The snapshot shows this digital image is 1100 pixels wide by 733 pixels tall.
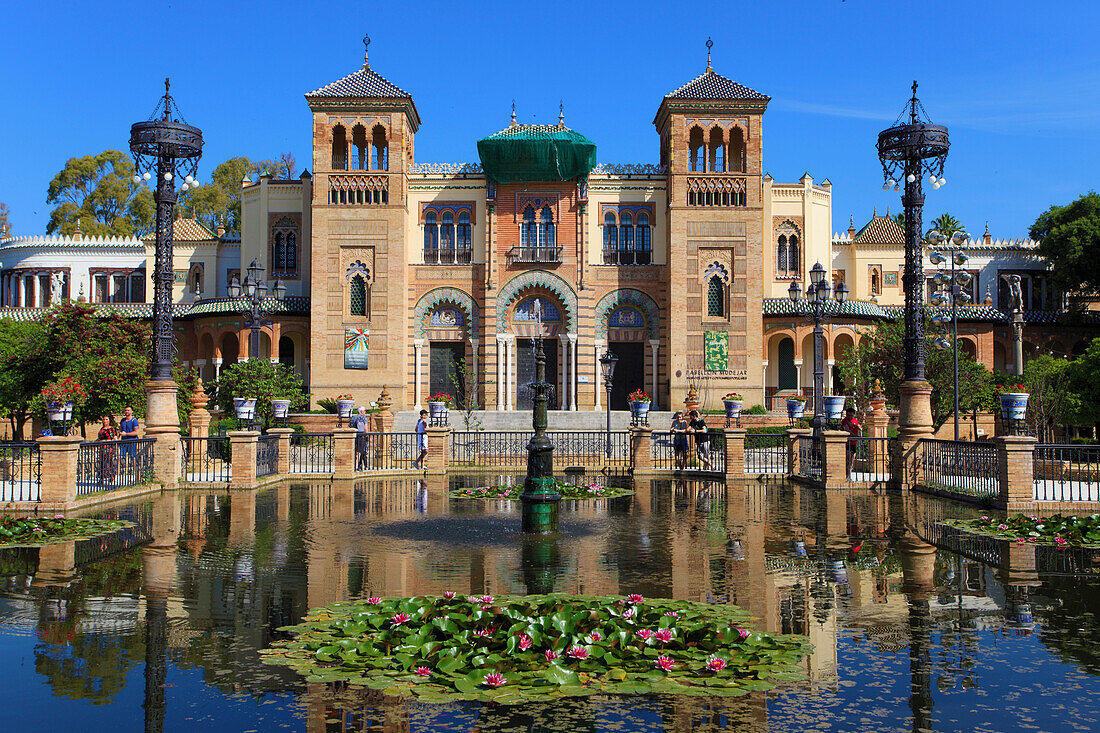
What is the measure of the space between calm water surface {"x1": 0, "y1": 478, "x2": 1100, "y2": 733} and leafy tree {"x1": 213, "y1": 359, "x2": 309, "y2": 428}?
52.0 feet

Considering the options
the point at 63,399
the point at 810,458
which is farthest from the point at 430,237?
the point at 810,458

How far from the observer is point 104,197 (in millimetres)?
56812

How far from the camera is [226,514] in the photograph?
14367 mm

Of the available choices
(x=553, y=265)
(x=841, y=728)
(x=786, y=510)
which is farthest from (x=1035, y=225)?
(x=841, y=728)

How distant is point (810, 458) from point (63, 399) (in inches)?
653

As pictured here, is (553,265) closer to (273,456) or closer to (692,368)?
(692,368)

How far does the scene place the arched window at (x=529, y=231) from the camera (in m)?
40.1

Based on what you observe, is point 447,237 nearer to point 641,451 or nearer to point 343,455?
point 343,455

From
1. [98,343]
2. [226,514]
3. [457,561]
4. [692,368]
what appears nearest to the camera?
[457,561]

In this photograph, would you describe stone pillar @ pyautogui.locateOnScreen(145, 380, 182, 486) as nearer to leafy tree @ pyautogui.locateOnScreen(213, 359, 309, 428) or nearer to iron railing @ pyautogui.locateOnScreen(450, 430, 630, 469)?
iron railing @ pyautogui.locateOnScreen(450, 430, 630, 469)

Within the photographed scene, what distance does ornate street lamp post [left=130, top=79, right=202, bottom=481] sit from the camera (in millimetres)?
19359

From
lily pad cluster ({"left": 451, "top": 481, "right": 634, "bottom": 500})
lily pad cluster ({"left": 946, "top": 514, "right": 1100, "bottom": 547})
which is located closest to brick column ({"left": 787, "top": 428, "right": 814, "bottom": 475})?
lily pad cluster ({"left": 451, "top": 481, "right": 634, "bottom": 500})

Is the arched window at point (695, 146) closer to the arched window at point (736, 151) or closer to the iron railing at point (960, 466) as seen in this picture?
the arched window at point (736, 151)

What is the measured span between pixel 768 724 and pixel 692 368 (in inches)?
1348
